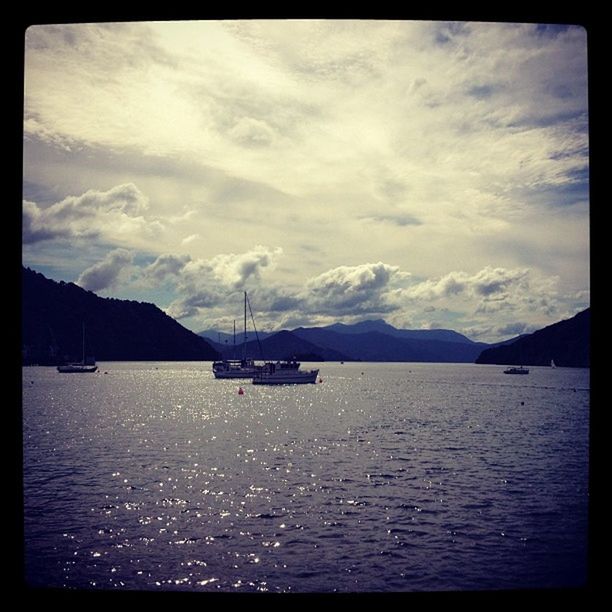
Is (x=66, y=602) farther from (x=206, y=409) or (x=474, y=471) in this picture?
(x=206, y=409)

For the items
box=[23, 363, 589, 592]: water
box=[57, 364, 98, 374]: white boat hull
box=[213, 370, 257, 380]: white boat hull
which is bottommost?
box=[57, 364, 98, 374]: white boat hull

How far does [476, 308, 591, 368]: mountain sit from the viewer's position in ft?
522

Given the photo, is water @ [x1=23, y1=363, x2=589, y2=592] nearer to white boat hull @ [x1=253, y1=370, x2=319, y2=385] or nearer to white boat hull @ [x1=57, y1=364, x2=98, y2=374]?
white boat hull @ [x1=253, y1=370, x2=319, y2=385]

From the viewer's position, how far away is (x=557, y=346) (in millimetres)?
164625

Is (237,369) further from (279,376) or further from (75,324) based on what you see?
(75,324)

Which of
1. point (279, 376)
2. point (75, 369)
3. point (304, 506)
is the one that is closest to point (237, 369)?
point (279, 376)

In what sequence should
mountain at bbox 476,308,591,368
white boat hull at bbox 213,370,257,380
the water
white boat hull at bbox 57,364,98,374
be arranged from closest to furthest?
the water → white boat hull at bbox 213,370,257,380 → white boat hull at bbox 57,364,98,374 → mountain at bbox 476,308,591,368

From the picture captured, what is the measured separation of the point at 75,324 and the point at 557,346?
14617 cm

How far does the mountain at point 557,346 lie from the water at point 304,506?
13711cm

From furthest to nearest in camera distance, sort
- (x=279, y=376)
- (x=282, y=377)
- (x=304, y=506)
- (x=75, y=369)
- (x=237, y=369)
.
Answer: (x=75, y=369)
(x=237, y=369)
(x=279, y=376)
(x=282, y=377)
(x=304, y=506)

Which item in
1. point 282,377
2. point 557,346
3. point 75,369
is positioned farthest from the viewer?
point 557,346

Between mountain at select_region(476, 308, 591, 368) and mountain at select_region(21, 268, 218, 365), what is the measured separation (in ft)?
403

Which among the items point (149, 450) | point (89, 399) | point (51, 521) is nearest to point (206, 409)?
point (89, 399)

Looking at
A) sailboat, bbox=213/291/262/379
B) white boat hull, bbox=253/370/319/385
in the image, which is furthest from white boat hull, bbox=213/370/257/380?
white boat hull, bbox=253/370/319/385
